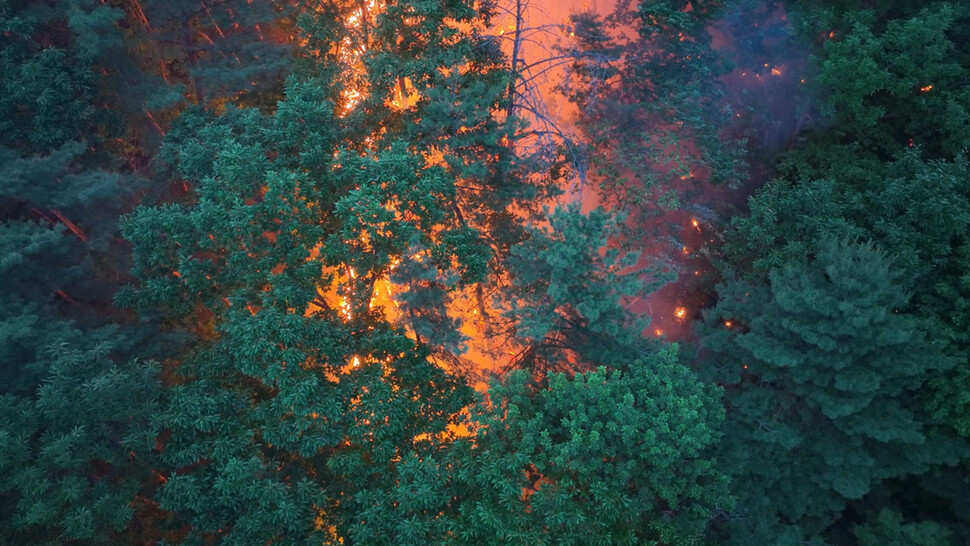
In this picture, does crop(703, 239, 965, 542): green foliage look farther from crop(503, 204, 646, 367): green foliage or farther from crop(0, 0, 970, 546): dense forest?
crop(503, 204, 646, 367): green foliage

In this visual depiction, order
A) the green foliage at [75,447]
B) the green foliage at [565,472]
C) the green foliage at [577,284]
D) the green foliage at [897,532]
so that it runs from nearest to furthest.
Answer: the green foliage at [75,447] < the green foliage at [565,472] < the green foliage at [577,284] < the green foliage at [897,532]

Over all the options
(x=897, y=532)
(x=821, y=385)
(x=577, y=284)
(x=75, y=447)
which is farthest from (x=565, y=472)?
(x=897, y=532)

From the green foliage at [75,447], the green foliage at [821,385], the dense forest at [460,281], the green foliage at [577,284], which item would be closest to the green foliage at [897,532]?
the dense forest at [460,281]

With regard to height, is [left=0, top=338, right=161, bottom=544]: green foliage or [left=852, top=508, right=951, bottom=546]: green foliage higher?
[left=852, top=508, right=951, bottom=546]: green foliage

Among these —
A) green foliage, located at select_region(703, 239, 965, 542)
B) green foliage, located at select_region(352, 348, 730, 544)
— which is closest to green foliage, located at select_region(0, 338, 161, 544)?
green foliage, located at select_region(352, 348, 730, 544)

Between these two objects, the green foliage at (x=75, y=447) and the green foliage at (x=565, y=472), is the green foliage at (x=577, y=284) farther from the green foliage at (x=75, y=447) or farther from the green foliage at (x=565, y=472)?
the green foliage at (x=75, y=447)

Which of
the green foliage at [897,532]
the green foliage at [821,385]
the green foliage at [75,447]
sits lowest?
the green foliage at [75,447]

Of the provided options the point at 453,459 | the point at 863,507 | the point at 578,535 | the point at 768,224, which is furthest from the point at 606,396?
the point at 863,507

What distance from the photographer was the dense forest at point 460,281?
652 centimetres

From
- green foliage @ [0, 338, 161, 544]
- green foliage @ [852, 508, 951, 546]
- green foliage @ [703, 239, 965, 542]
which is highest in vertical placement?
green foliage @ [703, 239, 965, 542]

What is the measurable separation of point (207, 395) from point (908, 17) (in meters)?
11.5

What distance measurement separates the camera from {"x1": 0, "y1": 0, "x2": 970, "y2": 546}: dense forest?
6.52 m

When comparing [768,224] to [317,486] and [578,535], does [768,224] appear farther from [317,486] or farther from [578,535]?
[317,486]

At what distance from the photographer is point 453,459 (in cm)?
687
